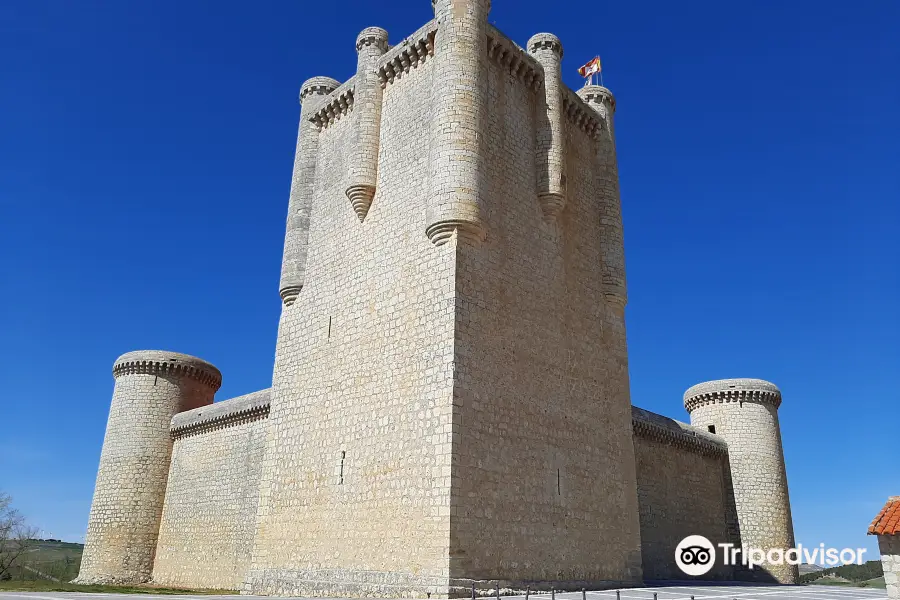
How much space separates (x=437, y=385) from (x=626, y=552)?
555 cm

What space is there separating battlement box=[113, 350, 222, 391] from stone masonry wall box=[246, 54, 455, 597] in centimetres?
954

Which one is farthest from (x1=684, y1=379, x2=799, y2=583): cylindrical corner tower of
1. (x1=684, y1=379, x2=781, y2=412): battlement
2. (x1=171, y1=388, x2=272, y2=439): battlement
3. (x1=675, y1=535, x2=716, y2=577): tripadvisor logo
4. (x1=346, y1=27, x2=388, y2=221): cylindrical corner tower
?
(x1=346, y1=27, x2=388, y2=221): cylindrical corner tower

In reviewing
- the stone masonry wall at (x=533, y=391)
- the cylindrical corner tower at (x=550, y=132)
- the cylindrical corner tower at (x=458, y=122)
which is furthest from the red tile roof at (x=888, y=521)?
the cylindrical corner tower at (x=550, y=132)

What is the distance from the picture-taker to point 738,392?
2306 cm

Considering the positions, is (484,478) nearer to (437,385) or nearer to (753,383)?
(437,385)

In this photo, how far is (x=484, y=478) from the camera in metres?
10.6

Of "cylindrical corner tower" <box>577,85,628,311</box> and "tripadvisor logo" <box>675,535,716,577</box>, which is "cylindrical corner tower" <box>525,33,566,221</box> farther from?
"tripadvisor logo" <box>675,535,716,577</box>

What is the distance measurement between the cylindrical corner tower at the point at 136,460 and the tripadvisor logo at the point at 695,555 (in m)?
15.3

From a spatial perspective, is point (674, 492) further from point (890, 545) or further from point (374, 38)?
point (374, 38)

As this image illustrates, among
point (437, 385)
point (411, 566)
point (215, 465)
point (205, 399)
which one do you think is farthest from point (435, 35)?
point (205, 399)

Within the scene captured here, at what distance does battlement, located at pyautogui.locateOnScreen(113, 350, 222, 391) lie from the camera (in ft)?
73.2

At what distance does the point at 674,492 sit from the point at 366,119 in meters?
13.8

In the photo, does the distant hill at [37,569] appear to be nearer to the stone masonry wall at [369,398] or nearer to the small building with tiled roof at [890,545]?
the stone masonry wall at [369,398]

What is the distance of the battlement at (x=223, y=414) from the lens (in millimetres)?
18469
